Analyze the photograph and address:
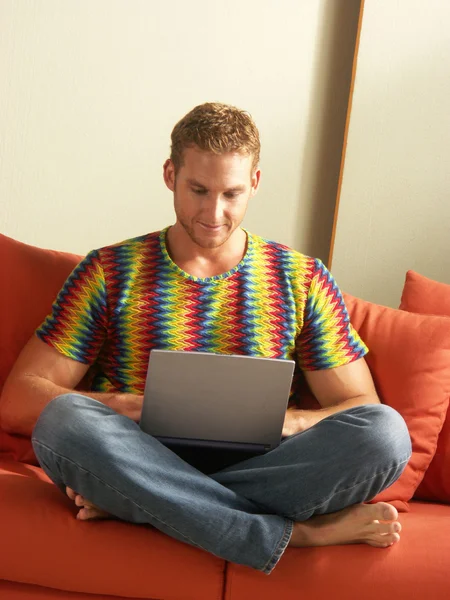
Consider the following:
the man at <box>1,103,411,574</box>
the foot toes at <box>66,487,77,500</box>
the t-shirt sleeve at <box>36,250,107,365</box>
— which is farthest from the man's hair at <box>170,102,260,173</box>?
the foot toes at <box>66,487,77,500</box>

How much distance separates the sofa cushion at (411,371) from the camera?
6.54 ft

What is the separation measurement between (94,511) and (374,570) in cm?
50

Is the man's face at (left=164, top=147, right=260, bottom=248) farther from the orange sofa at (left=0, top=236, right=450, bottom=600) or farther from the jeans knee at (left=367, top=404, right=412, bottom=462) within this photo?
the orange sofa at (left=0, top=236, right=450, bottom=600)

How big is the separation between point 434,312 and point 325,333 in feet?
1.18

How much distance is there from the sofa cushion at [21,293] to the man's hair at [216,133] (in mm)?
378

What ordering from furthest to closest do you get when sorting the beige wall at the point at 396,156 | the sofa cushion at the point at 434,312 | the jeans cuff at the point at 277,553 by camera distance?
the beige wall at the point at 396,156 < the sofa cushion at the point at 434,312 < the jeans cuff at the point at 277,553

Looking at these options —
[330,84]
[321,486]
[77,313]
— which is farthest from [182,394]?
[330,84]

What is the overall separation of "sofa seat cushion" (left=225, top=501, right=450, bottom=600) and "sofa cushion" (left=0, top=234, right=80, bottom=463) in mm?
744

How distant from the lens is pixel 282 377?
1.63m

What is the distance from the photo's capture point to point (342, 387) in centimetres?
198

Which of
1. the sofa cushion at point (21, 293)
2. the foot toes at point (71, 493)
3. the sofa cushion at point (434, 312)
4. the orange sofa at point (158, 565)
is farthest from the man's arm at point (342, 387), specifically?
the sofa cushion at point (21, 293)

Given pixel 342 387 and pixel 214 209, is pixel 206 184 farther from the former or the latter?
pixel 342 387

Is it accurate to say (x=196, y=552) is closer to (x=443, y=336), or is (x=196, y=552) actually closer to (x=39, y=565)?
(x=39, y=565)

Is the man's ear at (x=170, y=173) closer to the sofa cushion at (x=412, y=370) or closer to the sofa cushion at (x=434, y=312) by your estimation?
the sofa cushion at (x=412, y=370)
